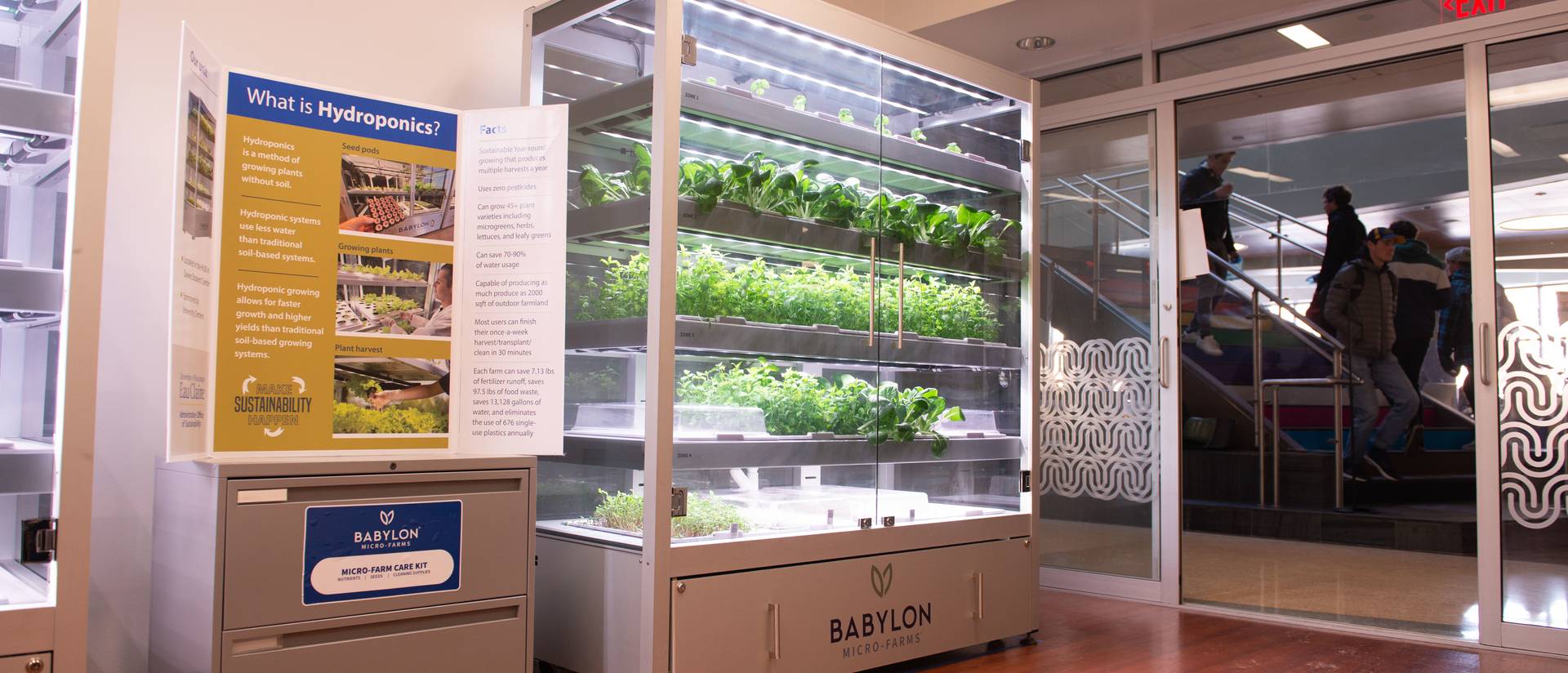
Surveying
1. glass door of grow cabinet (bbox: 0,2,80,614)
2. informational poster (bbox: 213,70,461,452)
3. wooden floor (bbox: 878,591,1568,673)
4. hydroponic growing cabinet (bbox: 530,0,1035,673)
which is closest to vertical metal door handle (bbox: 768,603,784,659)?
hydroponic growing cabinet (bbox: 530,0,1035,673)

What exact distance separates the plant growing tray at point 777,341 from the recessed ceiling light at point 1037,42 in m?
1.98

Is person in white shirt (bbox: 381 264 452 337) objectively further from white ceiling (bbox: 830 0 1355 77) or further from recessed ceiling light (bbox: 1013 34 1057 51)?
recessed ceiling light (bbox: 1013 34 1057 51)

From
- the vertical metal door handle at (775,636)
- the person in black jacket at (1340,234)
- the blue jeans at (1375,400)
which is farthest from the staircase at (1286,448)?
the vertical metal door handle at (775,636)

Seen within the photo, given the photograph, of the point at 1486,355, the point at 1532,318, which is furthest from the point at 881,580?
the point at 1532,318

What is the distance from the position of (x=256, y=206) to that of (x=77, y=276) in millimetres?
535

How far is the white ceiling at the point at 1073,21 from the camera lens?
15.8 ft

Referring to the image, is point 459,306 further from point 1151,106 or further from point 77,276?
point 1151,106

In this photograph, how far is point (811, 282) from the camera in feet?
11.9

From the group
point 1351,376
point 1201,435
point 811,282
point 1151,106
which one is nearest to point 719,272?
point 811,282

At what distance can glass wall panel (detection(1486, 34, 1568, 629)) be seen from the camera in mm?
4102

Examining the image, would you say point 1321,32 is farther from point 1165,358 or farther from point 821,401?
point 821,401

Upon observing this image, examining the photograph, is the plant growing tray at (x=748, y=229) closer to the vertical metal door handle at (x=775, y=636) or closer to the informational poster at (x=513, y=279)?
the informational poster at (x=513, y=279)

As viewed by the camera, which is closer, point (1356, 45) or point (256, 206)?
point (256, 206)

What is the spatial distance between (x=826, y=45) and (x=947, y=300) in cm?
109
